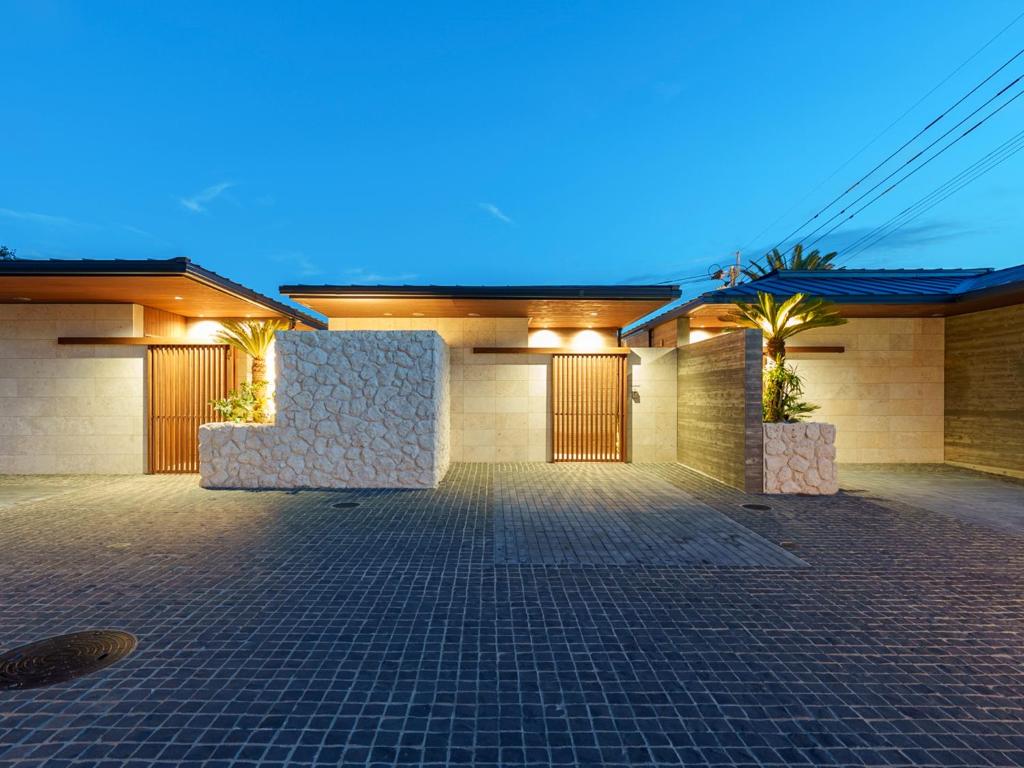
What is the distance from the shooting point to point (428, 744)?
2400 millimetres

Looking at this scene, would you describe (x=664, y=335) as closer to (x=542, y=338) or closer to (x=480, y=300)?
(x=542, y=338)

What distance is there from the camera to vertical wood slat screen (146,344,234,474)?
33.4 feet

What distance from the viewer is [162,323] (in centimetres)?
1104

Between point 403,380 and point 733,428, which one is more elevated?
point 403,380

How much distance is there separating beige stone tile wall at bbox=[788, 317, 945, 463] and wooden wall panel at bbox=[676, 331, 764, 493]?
3.05 meters

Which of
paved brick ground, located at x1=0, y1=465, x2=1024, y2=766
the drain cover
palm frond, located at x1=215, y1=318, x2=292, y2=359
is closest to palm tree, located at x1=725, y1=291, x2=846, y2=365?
paved brick ground, located at x1=0, y1=465, x2=1024, y2=766

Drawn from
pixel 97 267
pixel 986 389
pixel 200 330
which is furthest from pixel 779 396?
pixel 200 330

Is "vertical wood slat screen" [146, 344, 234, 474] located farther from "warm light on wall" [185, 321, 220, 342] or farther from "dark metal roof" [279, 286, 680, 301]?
"dark metal roof" [279, 286, 680, 301]

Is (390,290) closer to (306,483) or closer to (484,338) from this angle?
(484,338)

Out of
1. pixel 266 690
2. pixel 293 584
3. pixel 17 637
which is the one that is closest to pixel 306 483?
pixel 293 584

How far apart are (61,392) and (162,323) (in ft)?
7.61

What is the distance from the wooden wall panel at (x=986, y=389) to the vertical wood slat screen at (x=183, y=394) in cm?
1626

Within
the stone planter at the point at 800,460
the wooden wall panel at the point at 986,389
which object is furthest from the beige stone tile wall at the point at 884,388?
the stone planter at the point at 800,460

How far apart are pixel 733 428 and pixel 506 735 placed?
24.5 ft
